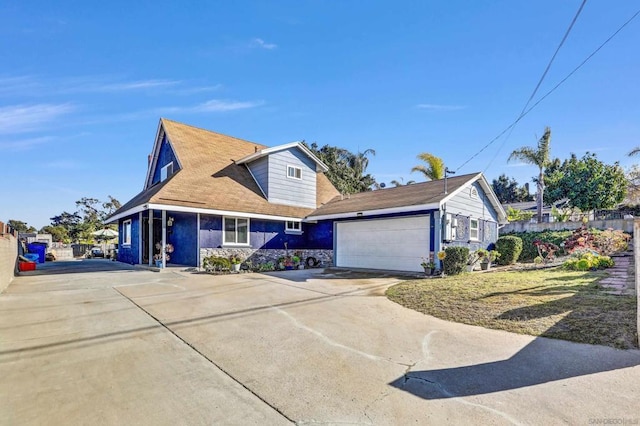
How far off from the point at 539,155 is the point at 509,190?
35.2 meters

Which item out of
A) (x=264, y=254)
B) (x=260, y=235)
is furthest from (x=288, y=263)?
(x=260, y=235)

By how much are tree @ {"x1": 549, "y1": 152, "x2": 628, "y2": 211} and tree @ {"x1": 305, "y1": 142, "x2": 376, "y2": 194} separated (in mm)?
17957

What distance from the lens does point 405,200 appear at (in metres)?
13.6

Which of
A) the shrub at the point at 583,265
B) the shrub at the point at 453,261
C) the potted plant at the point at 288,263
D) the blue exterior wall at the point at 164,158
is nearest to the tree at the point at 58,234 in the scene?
the blue exterior wall at the point at 164,158

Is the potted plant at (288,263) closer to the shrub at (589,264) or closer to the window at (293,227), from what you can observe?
the window at (293,227)

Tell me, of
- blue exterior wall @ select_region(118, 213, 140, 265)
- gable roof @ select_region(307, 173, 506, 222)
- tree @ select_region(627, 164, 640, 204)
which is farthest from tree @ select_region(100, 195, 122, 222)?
tree @ select_region(627, 164, 640, 204)

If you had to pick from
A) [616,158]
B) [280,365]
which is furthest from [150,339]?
[616,158]

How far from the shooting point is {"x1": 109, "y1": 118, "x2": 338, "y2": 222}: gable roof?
13.4 metres

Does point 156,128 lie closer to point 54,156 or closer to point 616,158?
point 54,156

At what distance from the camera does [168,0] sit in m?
9.94

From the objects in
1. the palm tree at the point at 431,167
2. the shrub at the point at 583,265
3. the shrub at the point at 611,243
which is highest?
the palm tree at the point at 431,167

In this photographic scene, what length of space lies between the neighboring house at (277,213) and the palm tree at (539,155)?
9.21 meters

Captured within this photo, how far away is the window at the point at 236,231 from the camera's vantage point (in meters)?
14.7

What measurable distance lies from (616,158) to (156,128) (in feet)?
106
